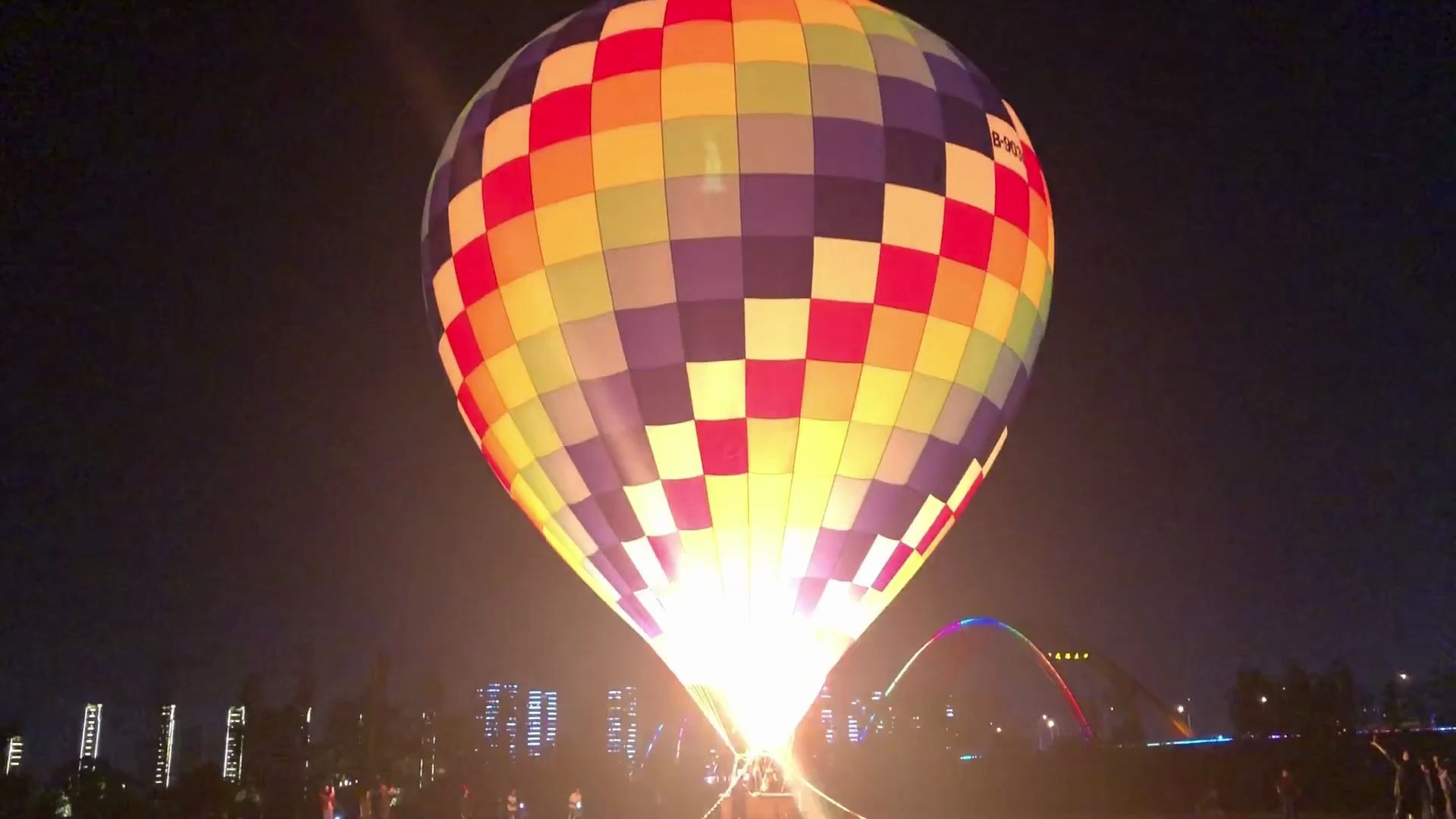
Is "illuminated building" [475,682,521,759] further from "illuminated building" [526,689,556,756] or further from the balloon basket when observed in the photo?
the balloon basket

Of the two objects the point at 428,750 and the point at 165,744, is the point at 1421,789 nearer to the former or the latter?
the point at 428,750

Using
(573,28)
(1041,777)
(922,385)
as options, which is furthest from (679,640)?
(1041,777)

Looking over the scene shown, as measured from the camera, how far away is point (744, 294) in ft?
28.5

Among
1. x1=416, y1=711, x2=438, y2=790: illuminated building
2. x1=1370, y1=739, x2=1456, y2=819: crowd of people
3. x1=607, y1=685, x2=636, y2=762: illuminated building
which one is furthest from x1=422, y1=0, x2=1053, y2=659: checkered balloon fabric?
x1=607, y1=685, x2=636, y2=762: illuminated building

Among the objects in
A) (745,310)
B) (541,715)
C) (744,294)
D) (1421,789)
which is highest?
(744,294)

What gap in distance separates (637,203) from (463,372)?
256 cm

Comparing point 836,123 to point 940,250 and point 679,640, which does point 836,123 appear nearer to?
point 940,250

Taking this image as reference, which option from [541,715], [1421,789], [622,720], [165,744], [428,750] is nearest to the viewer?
[1421,789]

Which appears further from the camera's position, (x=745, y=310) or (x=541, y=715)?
(x=541, y=715)

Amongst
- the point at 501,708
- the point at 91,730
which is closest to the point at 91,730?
the point at 91,730

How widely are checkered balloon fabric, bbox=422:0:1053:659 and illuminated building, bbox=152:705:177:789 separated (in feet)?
305

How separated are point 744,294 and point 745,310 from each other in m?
0.13

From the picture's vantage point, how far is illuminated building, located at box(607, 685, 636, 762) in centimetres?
14400

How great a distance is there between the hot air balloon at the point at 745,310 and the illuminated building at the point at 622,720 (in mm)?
137738
